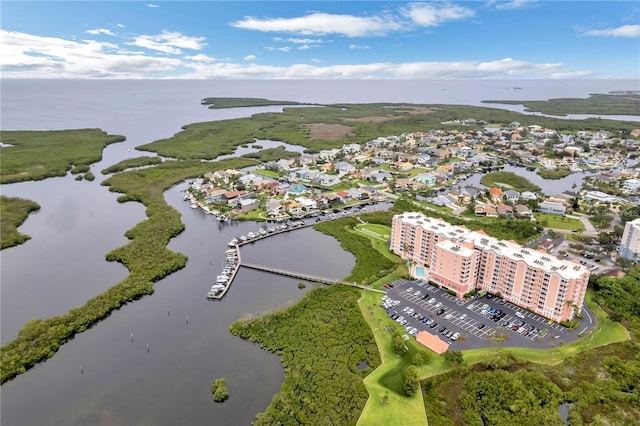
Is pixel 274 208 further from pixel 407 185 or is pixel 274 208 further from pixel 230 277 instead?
pixel 407 185

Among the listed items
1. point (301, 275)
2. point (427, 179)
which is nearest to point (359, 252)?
point (301, 275)

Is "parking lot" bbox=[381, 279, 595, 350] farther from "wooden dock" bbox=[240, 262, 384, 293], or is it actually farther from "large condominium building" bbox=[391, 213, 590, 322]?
"wooden dock" bbox=[240, 262, 384, 293]

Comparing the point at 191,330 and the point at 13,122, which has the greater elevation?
the point at 13,122

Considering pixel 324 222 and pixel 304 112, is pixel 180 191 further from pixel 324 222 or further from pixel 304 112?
pixel 304 112

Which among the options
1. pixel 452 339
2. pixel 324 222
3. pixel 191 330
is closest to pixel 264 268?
pixel 191 330

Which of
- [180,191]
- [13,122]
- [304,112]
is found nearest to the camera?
[180,191]

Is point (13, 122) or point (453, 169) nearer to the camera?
point (453, 169)

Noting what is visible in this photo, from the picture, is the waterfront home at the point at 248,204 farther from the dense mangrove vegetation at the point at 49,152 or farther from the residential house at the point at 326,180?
the dense mangrove vegetation at the point at 49,152

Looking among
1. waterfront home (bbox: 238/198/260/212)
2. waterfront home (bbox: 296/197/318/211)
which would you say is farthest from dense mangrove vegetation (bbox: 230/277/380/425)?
waterfront home (bbox: 238/198/260/212)
